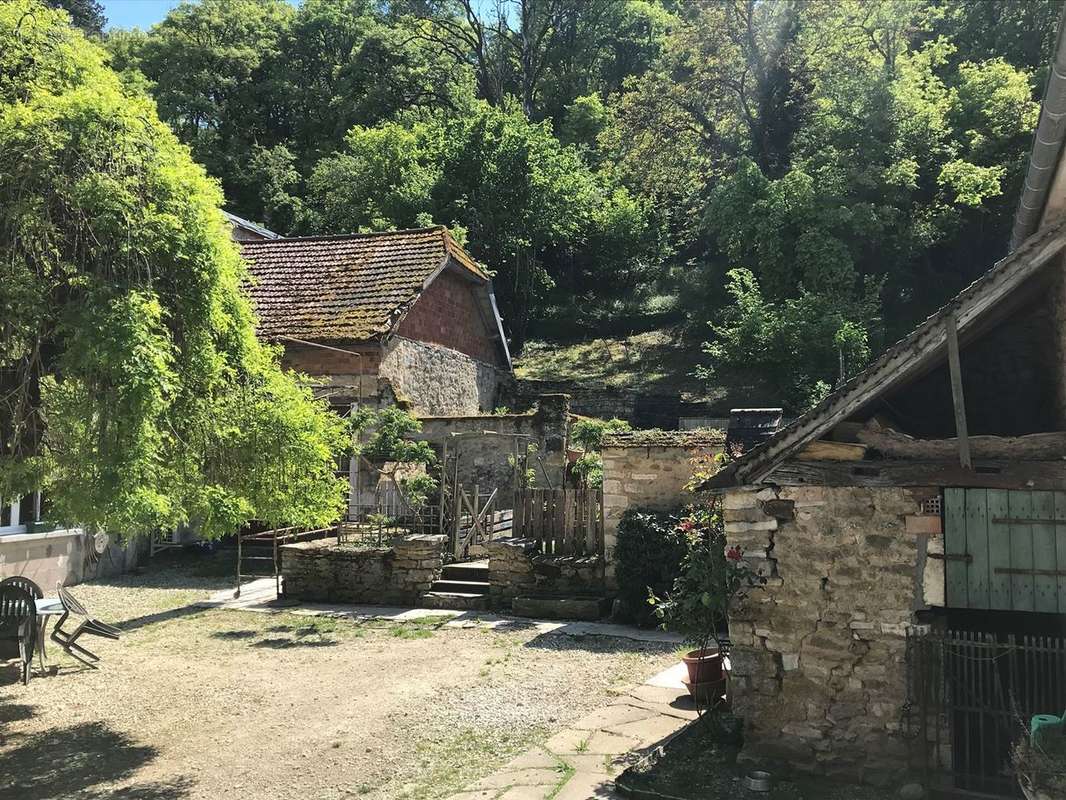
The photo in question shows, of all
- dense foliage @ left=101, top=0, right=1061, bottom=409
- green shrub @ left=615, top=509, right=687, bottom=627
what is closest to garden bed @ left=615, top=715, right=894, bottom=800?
green shrub @ left=615, top=509, right=687, bottom=627

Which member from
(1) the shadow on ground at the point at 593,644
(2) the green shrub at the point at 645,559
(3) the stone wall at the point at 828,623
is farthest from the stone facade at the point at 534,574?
(3) the stone wall at the point at 828,623

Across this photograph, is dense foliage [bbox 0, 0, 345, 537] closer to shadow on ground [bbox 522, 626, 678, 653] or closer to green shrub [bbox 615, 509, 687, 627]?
shadow on ground [bbox 522, 626, 678, 653]

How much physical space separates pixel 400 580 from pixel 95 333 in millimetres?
7863

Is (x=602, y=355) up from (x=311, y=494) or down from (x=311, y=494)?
up

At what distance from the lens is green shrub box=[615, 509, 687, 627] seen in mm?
10266

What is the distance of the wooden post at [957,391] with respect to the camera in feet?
17.0

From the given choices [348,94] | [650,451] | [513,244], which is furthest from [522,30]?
[650,451]

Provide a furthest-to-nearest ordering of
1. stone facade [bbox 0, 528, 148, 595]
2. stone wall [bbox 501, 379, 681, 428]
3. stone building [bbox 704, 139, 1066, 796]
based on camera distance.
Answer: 1. stone wall [bbox 501, 379, 681, 428]
2. stone facade [bbox 0, 528, 148, 595]
3. stone building [bbox 704, 139, 1066, 796]

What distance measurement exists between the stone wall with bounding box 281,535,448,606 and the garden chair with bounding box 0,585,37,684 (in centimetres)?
455

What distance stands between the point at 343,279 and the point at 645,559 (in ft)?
38.7

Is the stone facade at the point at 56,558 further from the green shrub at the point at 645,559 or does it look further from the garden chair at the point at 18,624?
the green shrub at the point at 645,559

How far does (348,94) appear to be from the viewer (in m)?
37.4

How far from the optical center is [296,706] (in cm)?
757

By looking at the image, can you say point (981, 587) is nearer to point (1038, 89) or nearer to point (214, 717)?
point (214, 717)
